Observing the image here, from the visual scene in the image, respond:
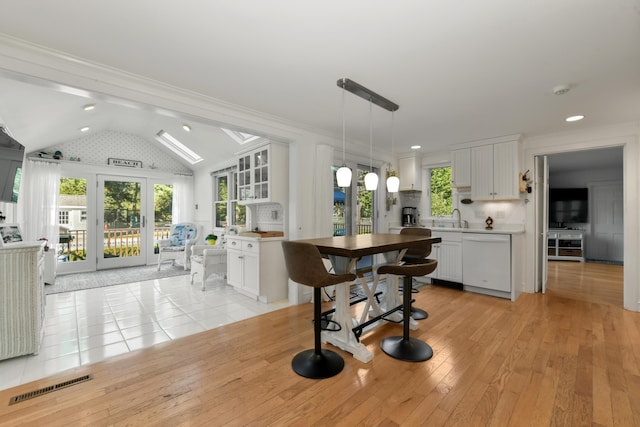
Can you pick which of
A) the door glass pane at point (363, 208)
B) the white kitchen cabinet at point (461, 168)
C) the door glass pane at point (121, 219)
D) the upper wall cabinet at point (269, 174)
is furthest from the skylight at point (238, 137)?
the white kitchen cabinet at point (461, 168)

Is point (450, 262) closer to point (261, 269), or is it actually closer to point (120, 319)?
point (261, 269)

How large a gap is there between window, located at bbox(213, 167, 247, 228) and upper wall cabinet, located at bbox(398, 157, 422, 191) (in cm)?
308

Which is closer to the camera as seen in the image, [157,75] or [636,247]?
[157,75]

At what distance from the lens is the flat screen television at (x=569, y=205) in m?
7.09

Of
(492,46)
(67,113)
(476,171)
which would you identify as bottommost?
(476,171)

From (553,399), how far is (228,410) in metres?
2.08

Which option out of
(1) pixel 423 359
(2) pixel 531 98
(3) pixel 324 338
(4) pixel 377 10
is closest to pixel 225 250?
(3) pixel 324 338

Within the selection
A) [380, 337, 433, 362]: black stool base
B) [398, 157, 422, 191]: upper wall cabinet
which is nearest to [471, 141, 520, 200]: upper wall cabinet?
[398, 157, 422, 191]: upper wall cabinet

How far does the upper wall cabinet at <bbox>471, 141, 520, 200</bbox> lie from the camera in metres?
4.15

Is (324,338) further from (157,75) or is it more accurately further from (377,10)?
(157,75)

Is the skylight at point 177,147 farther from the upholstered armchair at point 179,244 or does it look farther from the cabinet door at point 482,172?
the cabinet door at point 482,172

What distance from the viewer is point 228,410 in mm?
1755

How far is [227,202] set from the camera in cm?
609

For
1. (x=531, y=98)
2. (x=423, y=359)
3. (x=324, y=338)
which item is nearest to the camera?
(x=423, y=359)
